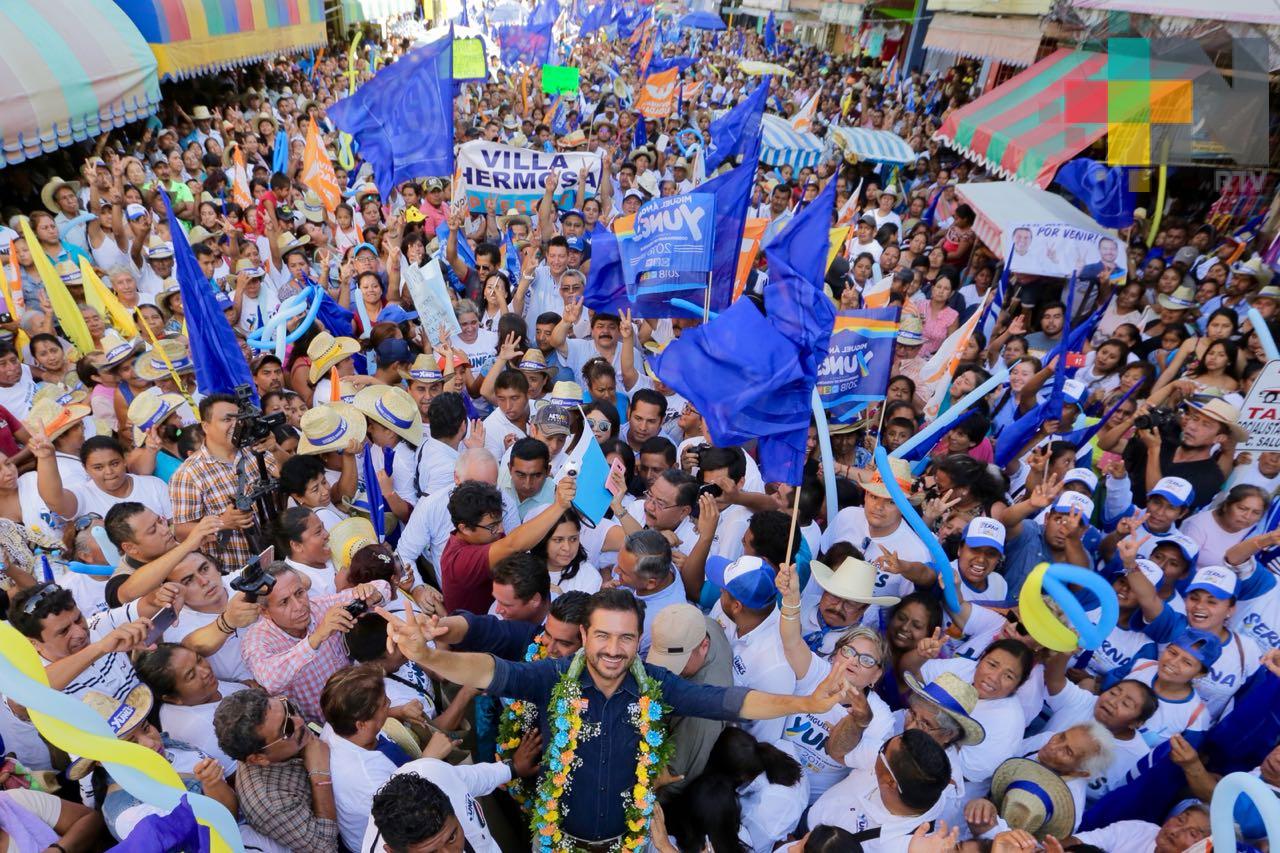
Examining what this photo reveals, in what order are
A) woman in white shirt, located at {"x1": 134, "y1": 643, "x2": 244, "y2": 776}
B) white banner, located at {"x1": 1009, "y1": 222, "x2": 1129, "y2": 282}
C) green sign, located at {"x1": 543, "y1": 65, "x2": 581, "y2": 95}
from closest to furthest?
woman in white shirt, located at {"x1": 134, "y1": 643, "x2": 244, "y2": 776} → white banner, located at {"x1": 1009, "y1": 222, "x2": 1129, "y2": 282} → green sign, located at {"x1": 543, "y1": 65, "x2": 581, "y2": 95}

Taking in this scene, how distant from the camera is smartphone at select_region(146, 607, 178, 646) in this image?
11.1 ft

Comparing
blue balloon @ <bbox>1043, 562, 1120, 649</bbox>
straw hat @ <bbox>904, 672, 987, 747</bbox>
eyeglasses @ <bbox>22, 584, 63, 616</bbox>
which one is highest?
blue balloon @ <bbox>1043, 562, 1120, 649</bbox>

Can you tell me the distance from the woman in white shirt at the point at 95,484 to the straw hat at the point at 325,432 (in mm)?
876

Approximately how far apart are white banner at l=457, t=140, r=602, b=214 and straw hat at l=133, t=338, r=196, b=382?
173 inches

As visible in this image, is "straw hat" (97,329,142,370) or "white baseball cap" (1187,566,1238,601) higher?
"straw hat" (97,329,142,370)

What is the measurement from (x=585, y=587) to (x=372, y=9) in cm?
3407

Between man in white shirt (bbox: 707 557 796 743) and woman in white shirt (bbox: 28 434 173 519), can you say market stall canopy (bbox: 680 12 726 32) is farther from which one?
man in white shirt (bbox: 707 557 796 743)

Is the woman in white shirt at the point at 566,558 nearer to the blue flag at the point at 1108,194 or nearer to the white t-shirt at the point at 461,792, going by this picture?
the white t-shirt at the point at 461,792

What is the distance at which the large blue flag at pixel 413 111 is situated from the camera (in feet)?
26.4

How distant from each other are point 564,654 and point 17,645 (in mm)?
1840

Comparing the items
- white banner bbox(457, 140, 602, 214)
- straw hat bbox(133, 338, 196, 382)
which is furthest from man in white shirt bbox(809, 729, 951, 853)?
white banner bbox(457, 140, 602, 214)

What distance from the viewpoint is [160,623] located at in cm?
341

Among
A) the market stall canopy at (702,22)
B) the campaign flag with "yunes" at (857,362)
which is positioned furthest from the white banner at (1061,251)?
the market stall canopy at (702,22)

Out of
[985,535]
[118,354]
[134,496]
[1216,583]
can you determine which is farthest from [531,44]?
[1216,583]
